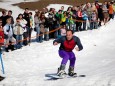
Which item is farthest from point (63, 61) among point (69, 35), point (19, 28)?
point (19, 28)

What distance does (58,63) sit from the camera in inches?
674

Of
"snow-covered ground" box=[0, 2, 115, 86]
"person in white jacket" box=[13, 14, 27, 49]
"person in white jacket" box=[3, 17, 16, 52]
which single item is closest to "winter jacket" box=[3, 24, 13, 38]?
"person in white jacket" box=[3, 17, 16, 52]

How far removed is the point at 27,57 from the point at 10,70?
7.75ft

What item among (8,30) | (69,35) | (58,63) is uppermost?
(69,35)

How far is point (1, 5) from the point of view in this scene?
51.1 m

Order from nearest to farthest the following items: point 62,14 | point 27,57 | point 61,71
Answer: point 61,71 < point 27,57 < point 62,14

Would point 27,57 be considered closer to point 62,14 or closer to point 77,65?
point 77,65

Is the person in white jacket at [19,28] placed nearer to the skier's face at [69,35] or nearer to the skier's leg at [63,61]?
the skier's leg at [63,61]

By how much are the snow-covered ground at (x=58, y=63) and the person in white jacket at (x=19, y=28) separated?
0.40m

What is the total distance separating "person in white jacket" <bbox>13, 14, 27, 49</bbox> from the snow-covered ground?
0.40 m

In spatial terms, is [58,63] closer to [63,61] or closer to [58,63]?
[58,63]

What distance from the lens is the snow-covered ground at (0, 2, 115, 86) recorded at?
1183cm

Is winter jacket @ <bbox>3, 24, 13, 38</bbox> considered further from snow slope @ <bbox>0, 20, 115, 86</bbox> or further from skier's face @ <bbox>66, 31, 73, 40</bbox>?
skier's face @ <bbox>66, 31, 73, 40</bbox>

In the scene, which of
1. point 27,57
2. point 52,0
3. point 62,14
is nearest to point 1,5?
point 52,0
